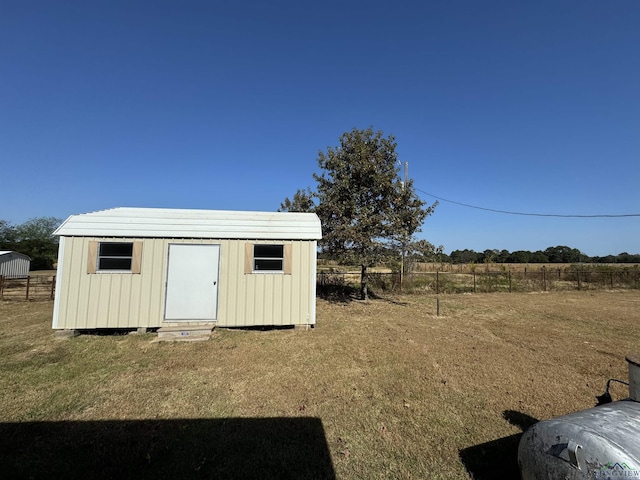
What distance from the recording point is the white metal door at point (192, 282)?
285 inches

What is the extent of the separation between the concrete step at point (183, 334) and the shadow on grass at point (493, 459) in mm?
5429

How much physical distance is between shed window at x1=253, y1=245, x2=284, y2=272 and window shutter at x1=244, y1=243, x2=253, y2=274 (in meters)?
0.13

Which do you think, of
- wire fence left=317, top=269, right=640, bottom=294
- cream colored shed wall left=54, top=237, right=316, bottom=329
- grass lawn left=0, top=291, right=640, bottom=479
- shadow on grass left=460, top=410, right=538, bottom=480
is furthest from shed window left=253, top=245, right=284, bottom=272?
shadow on grass left=460, top=410, right=538, bottom=480

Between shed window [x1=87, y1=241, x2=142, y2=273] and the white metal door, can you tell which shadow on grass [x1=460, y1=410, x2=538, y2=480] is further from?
shed window [x1=87, y1=241, x2=142, y2=273]

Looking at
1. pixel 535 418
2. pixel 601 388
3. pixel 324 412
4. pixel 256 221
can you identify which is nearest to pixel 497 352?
pixel 601 388

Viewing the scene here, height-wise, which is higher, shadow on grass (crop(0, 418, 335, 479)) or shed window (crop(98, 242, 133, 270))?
shed window (crop(98, 242, 133, 270))

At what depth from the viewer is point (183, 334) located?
6656mm

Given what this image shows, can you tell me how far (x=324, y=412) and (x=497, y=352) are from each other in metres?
4.12

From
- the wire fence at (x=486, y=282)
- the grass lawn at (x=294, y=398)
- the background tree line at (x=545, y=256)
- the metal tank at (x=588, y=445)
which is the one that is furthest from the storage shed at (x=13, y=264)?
the background tree line at (x=545, y=256)

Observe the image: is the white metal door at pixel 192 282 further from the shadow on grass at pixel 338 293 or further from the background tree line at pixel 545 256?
the background tree line at pixel 545 256

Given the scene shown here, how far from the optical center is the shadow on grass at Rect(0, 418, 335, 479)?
8.47 ft

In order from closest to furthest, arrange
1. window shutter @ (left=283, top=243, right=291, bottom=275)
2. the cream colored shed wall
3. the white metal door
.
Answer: the cream colored shed wall, the white metal door, window shutter @ (left=283, top=243, right=291, bottom=275)

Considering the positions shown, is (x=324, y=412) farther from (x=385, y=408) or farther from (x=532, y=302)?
(x=532, y=302)

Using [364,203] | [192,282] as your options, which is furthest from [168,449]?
[364,203]
